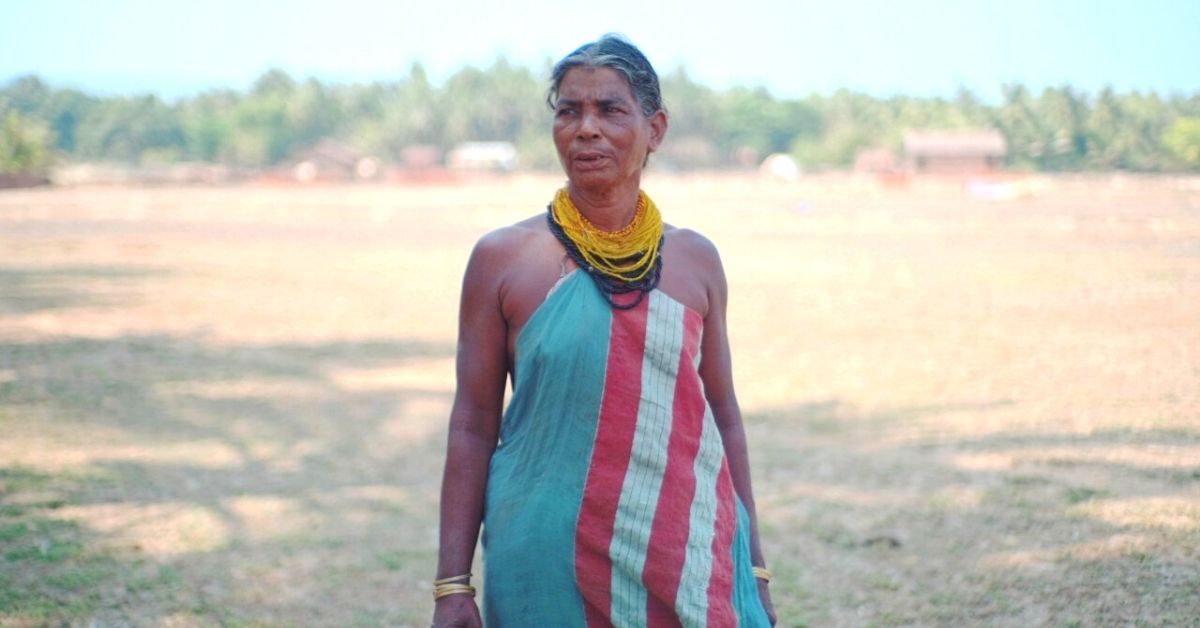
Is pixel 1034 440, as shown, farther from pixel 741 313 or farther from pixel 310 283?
pixel 310 283

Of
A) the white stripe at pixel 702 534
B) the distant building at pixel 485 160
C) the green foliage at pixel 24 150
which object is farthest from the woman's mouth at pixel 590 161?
the distant building at pixel 485 160

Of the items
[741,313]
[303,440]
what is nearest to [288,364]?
[303,440]

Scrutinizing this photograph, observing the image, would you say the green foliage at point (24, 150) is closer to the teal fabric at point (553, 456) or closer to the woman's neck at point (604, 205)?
the woman's neck at point (604, 205)

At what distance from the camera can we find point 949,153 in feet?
155

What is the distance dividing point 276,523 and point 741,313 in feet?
25.8

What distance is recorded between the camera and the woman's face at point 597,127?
2199 millimetres

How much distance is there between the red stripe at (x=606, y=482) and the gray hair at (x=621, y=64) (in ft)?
1.58

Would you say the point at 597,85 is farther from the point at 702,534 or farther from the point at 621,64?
the point at 702,534

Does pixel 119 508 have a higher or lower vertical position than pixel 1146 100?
lower

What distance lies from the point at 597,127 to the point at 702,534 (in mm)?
787

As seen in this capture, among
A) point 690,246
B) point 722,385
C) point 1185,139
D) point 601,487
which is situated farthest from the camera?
point 1185,139

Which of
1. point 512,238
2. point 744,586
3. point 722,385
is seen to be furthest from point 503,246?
point 744,586

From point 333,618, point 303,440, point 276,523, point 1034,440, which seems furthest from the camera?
point 303,440

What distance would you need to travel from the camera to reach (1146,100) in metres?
7.63
